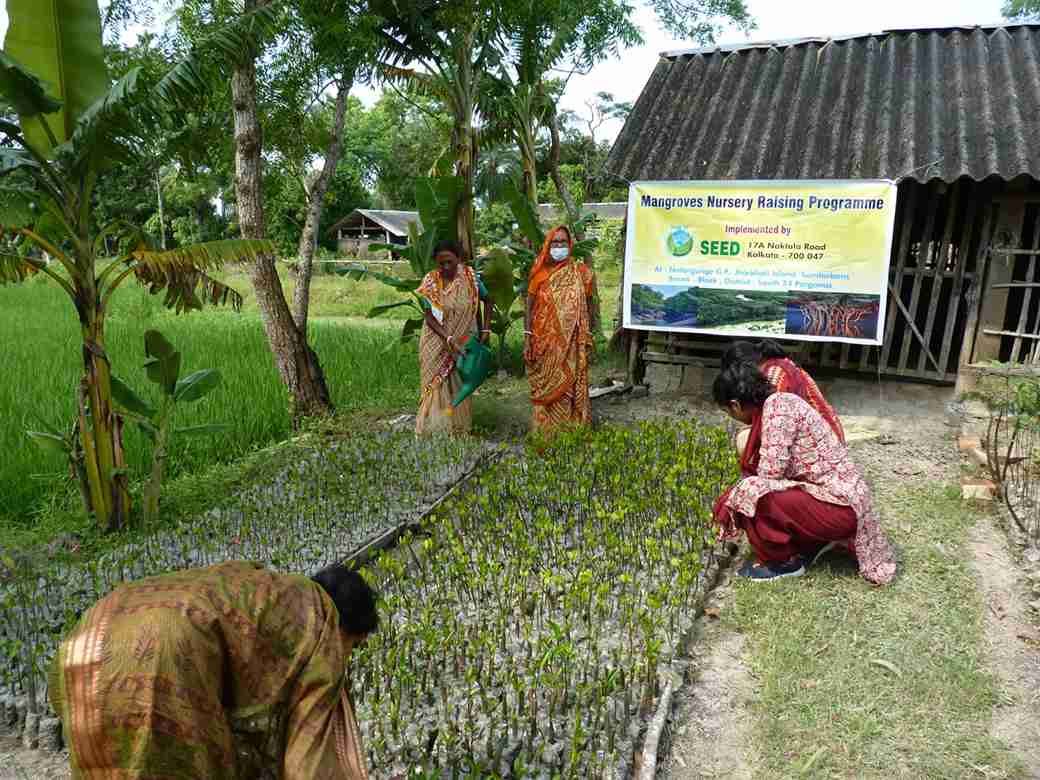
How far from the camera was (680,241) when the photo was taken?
7.80 m

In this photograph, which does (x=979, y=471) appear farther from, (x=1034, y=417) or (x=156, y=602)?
(x=156, y=602)

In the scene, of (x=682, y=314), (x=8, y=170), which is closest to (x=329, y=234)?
(x=682, y=314)

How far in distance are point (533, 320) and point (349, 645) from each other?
506 centimetres

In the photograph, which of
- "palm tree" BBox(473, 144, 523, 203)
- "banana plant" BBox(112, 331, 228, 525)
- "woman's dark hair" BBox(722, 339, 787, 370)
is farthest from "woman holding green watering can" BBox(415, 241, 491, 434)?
"palm tree" BBox(473, 144, 523, 203)

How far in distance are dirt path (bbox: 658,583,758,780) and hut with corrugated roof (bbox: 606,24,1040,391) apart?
5089mm

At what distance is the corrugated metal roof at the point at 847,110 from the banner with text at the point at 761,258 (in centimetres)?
31

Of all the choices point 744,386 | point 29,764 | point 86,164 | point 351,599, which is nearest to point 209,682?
point 351,599

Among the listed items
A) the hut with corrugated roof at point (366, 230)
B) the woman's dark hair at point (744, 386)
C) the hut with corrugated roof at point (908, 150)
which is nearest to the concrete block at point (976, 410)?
the hut with corrugated roof at point (908, 150)

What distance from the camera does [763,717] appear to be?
331 cm

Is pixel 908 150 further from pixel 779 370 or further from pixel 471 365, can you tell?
pixel 471 365

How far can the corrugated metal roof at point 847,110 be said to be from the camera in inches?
286

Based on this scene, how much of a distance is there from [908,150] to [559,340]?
3.63 metres

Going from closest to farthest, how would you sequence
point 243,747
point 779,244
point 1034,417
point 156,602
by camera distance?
point 156,602 < point 243,747 < point 1034,417 < point 779,244

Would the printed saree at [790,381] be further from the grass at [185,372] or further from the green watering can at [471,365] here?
the grass at [185,372]
